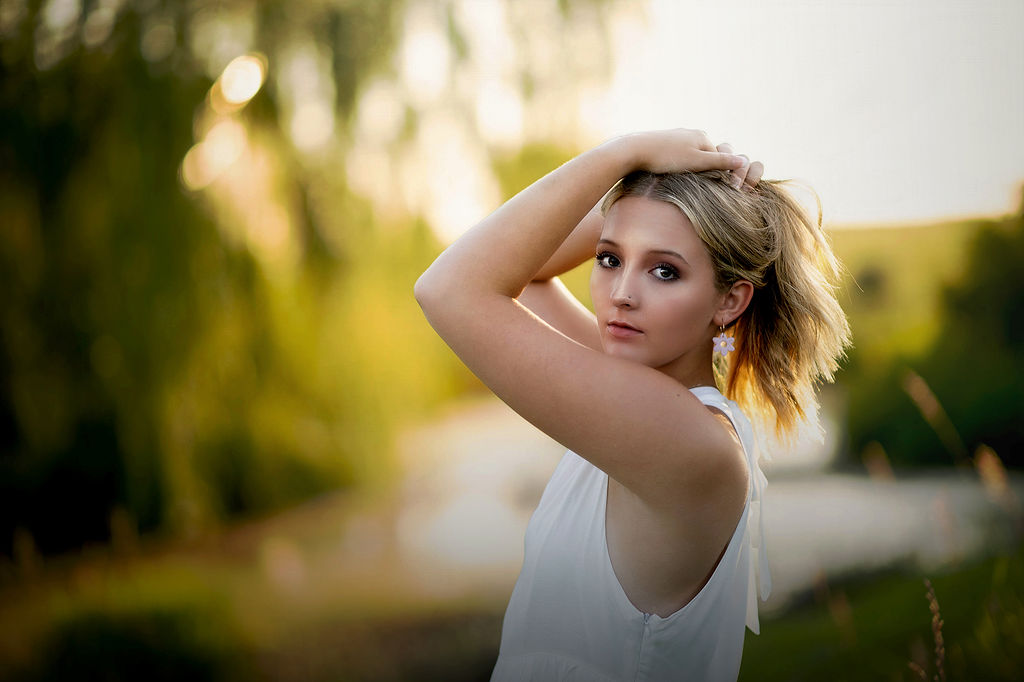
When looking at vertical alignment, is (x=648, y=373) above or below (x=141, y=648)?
above

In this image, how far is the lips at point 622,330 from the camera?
104 centimetres

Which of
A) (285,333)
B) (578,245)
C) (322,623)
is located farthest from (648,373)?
(322,623)

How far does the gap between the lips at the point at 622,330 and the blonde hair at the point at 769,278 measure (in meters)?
0.15

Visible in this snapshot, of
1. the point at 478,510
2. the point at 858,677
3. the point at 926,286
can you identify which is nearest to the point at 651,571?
the point at 858,677

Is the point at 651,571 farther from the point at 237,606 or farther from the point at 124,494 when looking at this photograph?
the point at 237,606

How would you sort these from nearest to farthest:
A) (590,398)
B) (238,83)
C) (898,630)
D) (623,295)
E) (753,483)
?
(590,398) → (623,295) → (753,483) → (898,630) → (238,83)

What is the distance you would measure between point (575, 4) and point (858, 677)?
329 cm

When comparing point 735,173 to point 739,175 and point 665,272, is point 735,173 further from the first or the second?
point 665,272

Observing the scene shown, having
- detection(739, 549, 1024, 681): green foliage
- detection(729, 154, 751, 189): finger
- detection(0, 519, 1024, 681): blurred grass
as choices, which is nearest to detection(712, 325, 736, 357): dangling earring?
detection(729, 154, 751, 189): finger

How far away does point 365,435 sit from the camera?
13.4ft

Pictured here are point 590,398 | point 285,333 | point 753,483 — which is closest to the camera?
point 590,398

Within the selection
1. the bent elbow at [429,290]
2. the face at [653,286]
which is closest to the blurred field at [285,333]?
the face at [653,286]

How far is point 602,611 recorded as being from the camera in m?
1.06

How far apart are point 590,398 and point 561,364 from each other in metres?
0.05
